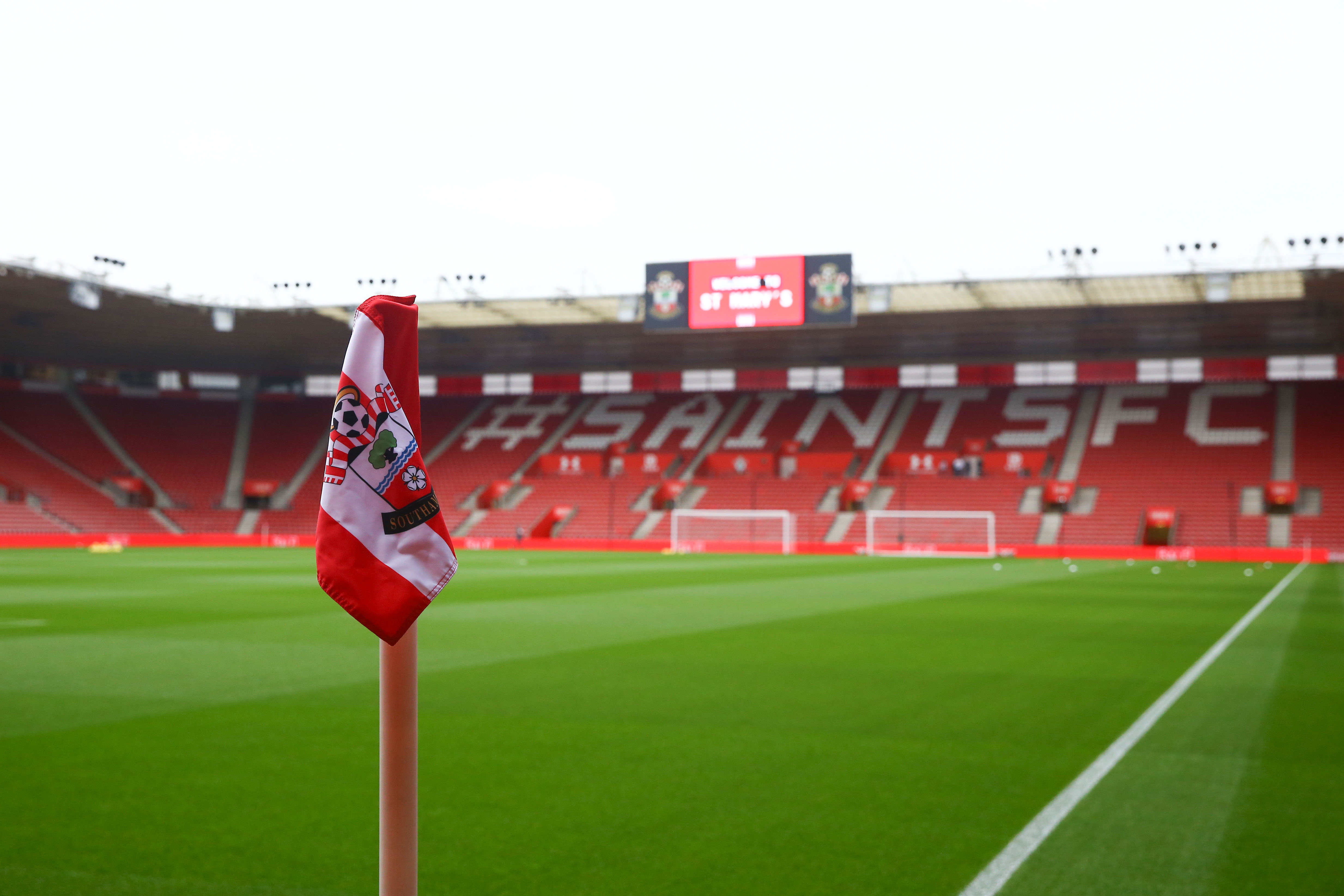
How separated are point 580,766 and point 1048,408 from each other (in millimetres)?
45839

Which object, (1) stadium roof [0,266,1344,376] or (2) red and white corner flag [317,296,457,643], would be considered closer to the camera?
(2) red and white corner flag [317,296,457,643]

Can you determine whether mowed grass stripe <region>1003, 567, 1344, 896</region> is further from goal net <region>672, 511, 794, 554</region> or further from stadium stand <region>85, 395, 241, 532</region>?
stadium stand <region>85, 395, 241, 532</region>

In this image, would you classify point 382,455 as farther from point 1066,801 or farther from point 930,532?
point 930,532

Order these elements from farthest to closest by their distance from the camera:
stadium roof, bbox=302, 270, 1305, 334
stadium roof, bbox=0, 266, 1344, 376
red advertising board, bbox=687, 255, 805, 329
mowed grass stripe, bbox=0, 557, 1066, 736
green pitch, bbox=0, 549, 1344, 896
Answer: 1. stadium roof, bbox=0, 266, 1344, 376
2. stadium roof, bbox=302, 270, 1305, 334
3. red advertising board, bbox=687, 255, 805, 329
4. mowed grass stripe, bbox=0, 557, 1066, 736
5. green pitch, bbox=0, 549, 1344, 896

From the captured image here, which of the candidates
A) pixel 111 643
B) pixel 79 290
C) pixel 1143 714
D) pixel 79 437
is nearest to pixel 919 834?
pixel 1143 714

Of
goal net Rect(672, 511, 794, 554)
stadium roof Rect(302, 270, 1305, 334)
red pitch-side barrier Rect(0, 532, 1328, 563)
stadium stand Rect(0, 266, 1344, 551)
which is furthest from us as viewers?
goal net Rect(672, 511, 794, 554)

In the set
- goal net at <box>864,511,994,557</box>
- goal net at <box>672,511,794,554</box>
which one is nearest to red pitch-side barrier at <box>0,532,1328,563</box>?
goal net at <box>672,511,794,554</box>

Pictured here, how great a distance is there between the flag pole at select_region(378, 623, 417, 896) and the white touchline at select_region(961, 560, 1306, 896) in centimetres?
228

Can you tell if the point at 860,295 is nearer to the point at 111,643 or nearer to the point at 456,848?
the point at 111,643

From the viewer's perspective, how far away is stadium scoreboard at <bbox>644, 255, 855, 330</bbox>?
34.4m

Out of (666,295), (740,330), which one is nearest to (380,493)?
(666,295)

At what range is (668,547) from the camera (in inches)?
1705

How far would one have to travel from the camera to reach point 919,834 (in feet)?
15.8

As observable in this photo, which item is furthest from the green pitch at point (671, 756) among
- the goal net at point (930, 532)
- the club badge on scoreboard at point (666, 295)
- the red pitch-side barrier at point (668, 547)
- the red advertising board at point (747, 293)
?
the goal net at point (930, 532)
